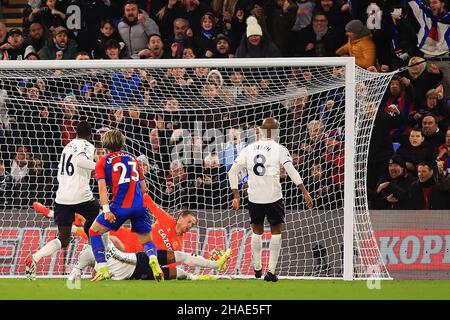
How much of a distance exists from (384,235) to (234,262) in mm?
2006

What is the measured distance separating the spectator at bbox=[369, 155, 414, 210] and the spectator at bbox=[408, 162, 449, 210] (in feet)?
0.32

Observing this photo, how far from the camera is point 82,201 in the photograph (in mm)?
14500

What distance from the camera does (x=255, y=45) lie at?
18016mm

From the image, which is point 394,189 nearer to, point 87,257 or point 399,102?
point 399,102

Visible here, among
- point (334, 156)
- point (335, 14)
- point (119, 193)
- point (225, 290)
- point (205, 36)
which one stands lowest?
point (225, 290)

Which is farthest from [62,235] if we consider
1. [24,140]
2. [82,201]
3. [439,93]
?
[439,93]

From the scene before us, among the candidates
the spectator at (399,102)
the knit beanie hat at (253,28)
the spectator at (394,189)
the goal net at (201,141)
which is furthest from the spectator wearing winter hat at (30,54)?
the spectator at (394,189)

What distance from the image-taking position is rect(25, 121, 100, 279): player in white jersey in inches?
567

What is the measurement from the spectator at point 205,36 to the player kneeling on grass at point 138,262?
14.0 feet

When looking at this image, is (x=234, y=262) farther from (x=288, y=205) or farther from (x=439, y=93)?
(x=439, y=93)

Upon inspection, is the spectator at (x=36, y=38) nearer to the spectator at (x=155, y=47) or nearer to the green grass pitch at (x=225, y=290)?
the spectator at (x=155, y=47)

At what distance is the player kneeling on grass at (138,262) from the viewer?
14453 millimetres

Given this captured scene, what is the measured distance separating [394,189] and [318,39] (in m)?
3.39

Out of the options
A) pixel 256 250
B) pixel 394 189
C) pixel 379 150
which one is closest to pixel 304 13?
pixel 379 150
